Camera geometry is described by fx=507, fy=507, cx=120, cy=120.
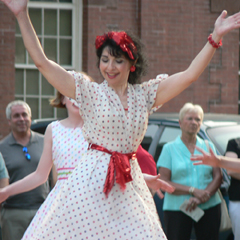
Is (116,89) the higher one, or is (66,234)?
(116,89)

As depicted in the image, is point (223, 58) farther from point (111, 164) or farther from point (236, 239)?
point (111, 164)

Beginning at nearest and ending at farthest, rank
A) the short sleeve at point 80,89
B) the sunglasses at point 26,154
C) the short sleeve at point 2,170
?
the short sleeve at point 80,89
the short sleeve at point 2,170
the sunglasses at point 26,154

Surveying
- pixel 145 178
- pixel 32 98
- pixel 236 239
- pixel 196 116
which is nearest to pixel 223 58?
pixel 32 98

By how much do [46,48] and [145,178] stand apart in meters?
7.20

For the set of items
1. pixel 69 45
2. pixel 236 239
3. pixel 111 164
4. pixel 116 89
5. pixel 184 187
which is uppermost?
pixel 69 45

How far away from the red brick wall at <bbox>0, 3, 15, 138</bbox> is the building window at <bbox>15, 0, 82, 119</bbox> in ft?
1.36

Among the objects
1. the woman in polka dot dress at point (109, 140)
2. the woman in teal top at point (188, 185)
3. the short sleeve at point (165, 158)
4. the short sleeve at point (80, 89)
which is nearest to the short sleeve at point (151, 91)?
the woman in polka dot dress at point (109, 140)

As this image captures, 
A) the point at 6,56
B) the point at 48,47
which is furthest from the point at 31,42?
the point at 48,47

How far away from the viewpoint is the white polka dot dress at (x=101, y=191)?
2.85m

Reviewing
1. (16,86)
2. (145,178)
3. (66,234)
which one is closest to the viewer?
(66,234)

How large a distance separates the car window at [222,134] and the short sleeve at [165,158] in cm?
52

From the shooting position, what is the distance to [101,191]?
2887 mm

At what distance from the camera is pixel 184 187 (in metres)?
5.40

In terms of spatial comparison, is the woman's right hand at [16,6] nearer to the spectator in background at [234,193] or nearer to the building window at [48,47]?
the spectator in background at [234,193]
